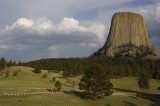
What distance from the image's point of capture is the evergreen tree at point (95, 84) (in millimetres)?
106994

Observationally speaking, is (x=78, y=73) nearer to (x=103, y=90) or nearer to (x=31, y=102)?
(x=103, y=90)

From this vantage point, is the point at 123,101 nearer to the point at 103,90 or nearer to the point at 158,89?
the point at 103,90

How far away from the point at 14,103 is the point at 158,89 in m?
80.3

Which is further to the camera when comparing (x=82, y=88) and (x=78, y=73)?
(x=78, y=73)

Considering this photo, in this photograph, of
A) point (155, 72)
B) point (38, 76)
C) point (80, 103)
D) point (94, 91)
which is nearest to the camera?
point (80, 103)

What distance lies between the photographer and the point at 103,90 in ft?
351

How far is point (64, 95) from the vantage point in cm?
10269

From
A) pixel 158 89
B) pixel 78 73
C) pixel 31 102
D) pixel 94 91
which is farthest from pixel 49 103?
pixel 78 73

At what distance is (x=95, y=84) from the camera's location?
10769 cm

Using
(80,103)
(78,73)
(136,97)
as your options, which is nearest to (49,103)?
(80,103)

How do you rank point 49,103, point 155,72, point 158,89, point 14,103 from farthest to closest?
point 155,72, point 158,89, point 49,103, point 14,103

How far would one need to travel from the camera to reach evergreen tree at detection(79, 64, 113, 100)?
106994 millimetres

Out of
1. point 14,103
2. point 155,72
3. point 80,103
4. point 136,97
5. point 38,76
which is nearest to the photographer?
point 14,103

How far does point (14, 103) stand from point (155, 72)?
115430mm
